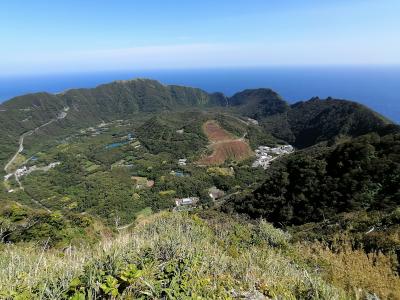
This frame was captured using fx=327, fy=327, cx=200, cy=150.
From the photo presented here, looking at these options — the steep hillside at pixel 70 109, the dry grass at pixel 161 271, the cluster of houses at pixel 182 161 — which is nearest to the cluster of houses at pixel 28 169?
the steep hillside at pixel 70 109

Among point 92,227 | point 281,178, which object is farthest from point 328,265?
point 281,178

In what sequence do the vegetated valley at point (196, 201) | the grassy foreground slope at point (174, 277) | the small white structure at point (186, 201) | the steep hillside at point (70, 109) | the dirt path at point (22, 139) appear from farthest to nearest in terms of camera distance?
1. the steep hillside at point (70, 109)
2. the dirt path at point (22, 139)
3. the small white structure at point (186, 201)
4. the vegetated valley at point (196, 201)
5. the grassy foreground slope at point (174, 277)

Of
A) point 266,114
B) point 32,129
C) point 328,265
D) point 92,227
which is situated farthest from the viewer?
point 266,114

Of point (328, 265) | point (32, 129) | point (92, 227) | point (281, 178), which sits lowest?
point (32, 129)

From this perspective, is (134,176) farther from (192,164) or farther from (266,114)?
(266,114)

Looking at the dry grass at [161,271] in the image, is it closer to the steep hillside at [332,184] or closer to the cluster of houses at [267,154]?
the steep hillside at [332,184]

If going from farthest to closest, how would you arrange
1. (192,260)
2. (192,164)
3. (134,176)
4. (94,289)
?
1. (192,164)
2. (134,176)
3. (192,260)
4. (94,289)
